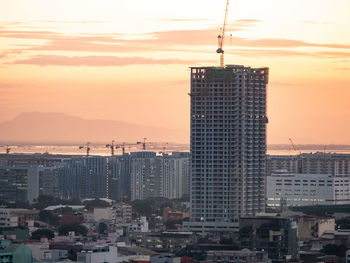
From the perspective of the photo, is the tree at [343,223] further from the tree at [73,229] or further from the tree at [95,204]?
the tree at [95,204]

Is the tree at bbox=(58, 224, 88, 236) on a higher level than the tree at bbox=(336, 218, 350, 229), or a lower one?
lower

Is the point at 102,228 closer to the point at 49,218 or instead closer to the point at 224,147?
the point at 224,147

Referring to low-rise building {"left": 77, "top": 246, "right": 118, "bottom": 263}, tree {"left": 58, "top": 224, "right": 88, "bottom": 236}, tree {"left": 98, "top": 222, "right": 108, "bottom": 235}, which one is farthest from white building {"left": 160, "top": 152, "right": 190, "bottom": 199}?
low-rise building {"left": 77, "top": 246, "right": 118, "bottom": 263}

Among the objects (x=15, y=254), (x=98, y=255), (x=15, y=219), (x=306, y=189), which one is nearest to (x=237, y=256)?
(x=98, y=255)

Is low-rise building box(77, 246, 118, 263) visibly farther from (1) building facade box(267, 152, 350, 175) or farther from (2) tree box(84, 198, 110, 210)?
(1) building facade box(267, 152, 350, 175)

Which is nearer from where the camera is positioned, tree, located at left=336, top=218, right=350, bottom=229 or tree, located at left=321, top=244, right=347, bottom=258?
tree, located at left=321, top=244, right=347, bottom=258

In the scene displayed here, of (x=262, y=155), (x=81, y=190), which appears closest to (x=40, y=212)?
(x=262, y=155)

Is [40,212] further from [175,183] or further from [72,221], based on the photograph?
[175,183]

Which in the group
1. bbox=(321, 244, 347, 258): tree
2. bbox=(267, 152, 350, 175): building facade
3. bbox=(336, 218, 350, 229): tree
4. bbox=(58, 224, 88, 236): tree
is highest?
bbox=(267, 152, 350, 175): building facade
